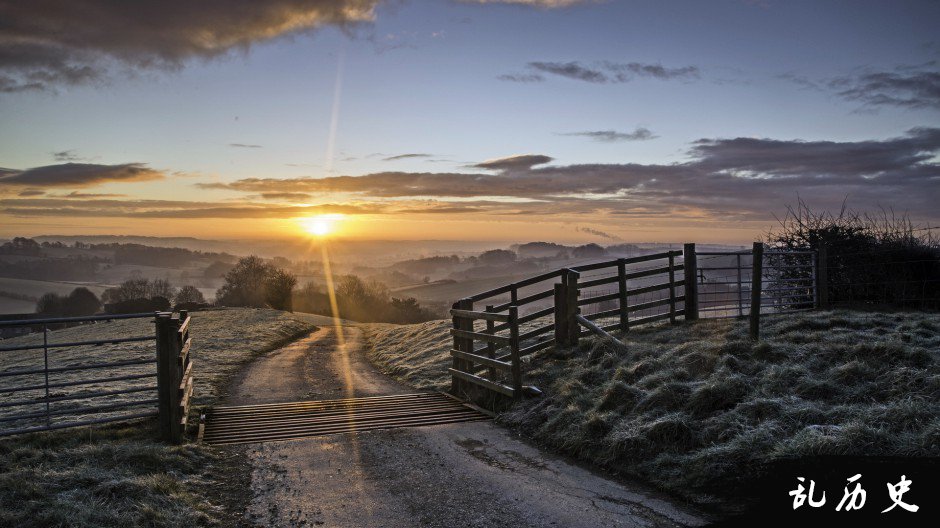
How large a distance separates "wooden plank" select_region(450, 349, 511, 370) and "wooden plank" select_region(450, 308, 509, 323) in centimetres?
69

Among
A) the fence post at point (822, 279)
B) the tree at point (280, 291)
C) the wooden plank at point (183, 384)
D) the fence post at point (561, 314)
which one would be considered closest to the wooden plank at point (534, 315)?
the fence post at point (561, 314)

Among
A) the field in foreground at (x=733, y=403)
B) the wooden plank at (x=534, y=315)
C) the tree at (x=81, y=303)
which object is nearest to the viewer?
the field in foreground at (x=733, y=403)

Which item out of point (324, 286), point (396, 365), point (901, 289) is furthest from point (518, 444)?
point (324, 286)

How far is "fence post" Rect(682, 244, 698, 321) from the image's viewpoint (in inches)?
598

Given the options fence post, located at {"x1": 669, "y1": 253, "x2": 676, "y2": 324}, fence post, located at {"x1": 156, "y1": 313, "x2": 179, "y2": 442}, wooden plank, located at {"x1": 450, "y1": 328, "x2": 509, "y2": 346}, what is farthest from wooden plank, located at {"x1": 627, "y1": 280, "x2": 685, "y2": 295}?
fence post, located at {"x1": 156, "y1": 313, "x2": 179, "y2": 442}

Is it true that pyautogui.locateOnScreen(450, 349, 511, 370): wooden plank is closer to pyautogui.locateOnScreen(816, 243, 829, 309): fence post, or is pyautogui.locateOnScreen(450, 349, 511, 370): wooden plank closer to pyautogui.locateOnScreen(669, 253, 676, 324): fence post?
pyautogui.locateOnScreen(669, 253, 676, 324): fence post

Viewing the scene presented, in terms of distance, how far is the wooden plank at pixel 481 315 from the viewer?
10.7 m

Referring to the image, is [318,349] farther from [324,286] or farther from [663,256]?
[324,286]

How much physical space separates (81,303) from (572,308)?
9068 cm

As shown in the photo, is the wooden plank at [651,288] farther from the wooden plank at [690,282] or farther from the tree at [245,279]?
the tree at [245,279]

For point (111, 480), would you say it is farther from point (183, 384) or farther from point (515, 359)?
point (515, 359)

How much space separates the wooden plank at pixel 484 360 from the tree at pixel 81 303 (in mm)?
Result: 84818

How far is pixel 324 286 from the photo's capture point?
324 ft

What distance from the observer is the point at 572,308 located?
1256 centimetres
